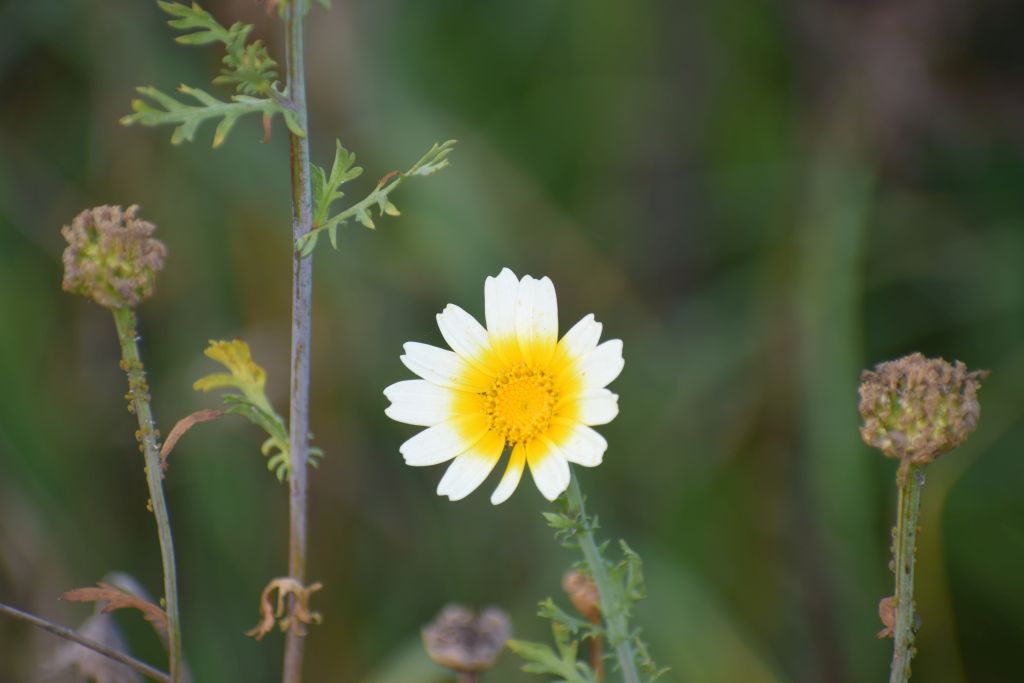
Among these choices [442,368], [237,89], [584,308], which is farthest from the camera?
[584,308]

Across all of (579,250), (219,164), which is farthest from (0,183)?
(579,250)

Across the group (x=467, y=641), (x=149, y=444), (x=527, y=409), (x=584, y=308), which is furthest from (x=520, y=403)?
(x=584, y=308)

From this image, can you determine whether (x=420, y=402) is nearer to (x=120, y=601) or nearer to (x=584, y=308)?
(x=120, y=601)

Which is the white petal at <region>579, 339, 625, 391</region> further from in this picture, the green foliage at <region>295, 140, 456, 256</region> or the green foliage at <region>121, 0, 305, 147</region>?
the green foliage at <region>121, 0, 305, 147</region>

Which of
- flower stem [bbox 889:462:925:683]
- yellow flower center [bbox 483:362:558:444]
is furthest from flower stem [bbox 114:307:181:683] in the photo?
flower stem [bbox 889:462:925:683]

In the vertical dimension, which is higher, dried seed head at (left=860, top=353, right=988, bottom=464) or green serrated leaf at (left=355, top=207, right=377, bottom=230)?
green serrated leaf at (left=355, top=207, right=377, bottom=230)

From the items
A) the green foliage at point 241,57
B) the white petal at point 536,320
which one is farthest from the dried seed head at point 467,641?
the green foliage at point 241,57
